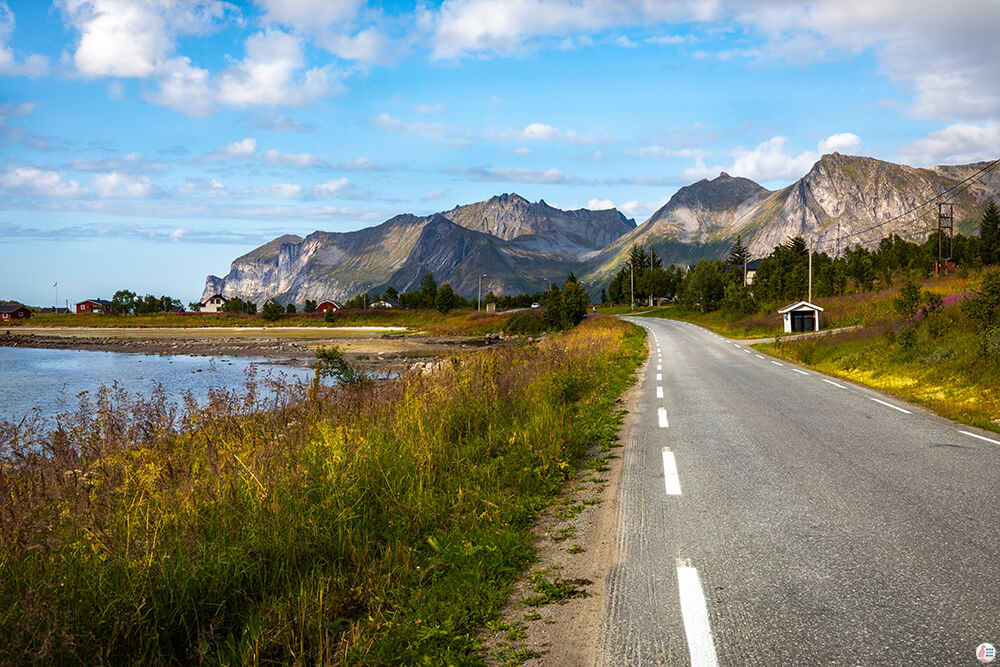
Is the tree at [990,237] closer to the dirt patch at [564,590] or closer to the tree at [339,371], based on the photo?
the tree at [339,371]

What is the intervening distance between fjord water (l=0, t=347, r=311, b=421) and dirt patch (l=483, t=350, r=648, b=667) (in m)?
11.3

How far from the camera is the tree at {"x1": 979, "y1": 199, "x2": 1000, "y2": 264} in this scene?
81.2m

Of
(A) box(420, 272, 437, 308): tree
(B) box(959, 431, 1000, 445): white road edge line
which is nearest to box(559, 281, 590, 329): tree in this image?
(B) box(959, 431, 1000, 445): white road edge line

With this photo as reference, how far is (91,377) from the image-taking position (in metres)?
33.7

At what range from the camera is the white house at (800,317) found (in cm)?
4528

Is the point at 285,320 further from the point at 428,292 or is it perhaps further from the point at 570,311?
the point at 570,311

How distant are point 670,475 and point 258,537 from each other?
488 centimetres

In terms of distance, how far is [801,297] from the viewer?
66.4 m

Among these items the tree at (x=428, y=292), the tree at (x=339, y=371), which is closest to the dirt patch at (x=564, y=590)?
the tree at (x=339, y=371)

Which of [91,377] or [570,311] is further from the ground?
[570,311]

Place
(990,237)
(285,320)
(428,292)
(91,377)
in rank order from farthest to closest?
(428,292), (285,320), (990,237), (91,377)

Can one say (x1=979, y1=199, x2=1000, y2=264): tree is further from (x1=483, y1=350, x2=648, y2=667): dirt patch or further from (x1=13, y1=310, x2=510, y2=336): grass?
(x1=483, y1=350, x2=648, y2=667): dirt patch

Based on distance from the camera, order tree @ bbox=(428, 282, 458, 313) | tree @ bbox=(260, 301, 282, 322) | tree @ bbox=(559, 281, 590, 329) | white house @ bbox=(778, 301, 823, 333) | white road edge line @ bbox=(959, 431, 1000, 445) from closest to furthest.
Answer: white road edge line @ bbox=(959, 431, 1000, 445), white house @ bbox=(778, 301, 823, 333), tree @ bbox=(559, 281, 590, 329), tree @ bbox=(428, 282, 458, 313), tree @ bbox=(260, 301, 282, 322)

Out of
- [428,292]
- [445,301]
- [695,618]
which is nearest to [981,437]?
[695,618]
